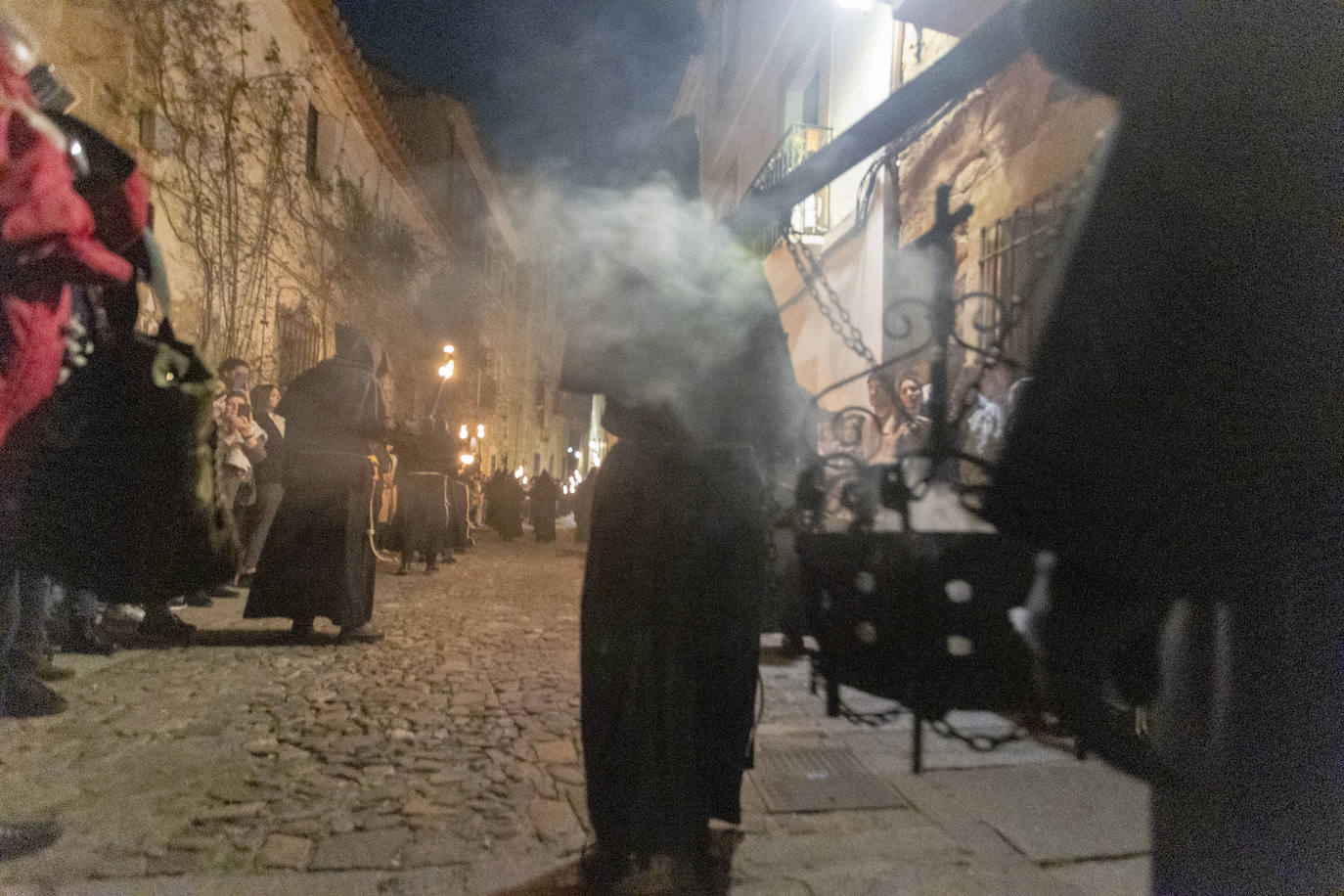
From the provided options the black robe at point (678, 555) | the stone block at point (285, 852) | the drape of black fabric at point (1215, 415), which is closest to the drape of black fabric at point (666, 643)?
the black robe at point (678, 555)

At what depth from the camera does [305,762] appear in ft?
9.50

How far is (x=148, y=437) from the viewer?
1.89 meters

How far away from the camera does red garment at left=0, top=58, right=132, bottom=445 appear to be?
1433mm

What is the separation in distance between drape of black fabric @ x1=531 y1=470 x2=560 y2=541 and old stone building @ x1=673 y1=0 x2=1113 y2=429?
646 centimetres

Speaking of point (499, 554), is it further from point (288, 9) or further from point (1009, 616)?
point (1009, 616)

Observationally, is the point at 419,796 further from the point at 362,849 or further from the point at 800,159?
the point at 800,159

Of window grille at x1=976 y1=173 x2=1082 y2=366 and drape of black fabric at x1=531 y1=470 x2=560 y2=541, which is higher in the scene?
window grille at x1=976 y1=173 x2=1082 y2=366

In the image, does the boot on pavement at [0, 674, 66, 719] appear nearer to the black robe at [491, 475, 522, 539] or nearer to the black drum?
the black drum

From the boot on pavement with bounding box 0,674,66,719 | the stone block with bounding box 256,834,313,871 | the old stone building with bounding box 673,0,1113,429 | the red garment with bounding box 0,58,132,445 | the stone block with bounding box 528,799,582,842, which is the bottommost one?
the stone block with bounding box 256,834,313,871

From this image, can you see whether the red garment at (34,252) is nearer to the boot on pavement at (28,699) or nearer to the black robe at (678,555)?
the black robe at (678,555)

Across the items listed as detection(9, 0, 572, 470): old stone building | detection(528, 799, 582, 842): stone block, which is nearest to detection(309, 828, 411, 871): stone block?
detection(528, 799, 582, 842): stone block

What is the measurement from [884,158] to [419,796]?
2515 millimetres

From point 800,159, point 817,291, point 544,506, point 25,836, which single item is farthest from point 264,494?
point 544,506

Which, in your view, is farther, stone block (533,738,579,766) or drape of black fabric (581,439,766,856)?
stone block (533,738,579,766)
